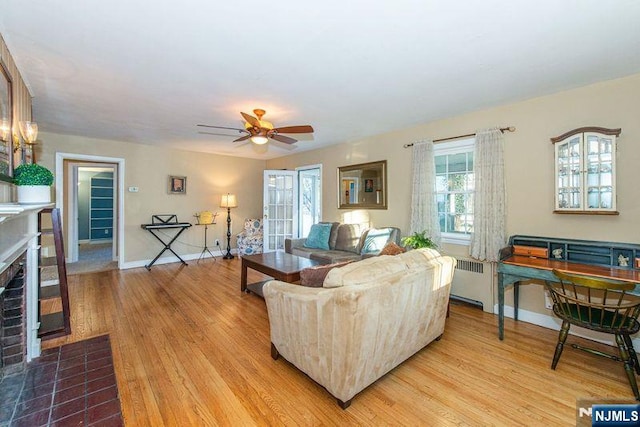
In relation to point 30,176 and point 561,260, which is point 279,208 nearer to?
point 30,176

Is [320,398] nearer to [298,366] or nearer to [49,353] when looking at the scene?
[298,366]

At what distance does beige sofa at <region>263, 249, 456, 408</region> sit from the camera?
1682 mm

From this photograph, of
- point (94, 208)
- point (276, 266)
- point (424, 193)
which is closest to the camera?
point (276, 266)

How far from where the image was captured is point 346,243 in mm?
4648

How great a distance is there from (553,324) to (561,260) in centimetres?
70

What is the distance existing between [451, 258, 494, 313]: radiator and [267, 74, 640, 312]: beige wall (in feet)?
0.72

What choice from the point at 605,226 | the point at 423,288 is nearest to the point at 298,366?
the point at 423,288

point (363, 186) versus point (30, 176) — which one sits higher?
point (363, 186)

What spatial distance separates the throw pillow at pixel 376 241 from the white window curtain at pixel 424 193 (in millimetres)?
389

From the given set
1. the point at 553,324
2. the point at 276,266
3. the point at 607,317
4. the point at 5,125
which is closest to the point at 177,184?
the point at 276,266

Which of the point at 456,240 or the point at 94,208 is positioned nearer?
the point at 456,240

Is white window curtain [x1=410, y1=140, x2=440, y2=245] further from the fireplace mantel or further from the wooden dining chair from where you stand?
the fireplace mantel

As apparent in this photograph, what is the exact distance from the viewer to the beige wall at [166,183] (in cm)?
496

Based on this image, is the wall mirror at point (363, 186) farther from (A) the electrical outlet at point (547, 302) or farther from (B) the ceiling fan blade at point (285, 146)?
(A) the electrical outlet at point (547, 302)
